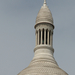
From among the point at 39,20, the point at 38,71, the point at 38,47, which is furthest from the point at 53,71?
the point at 39,20

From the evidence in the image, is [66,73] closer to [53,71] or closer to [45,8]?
[53,71]

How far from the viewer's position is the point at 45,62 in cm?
5006

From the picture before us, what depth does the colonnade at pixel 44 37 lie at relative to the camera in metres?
52.9

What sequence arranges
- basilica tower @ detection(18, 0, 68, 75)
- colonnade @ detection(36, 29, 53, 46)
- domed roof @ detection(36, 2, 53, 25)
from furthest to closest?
1. domed roof @ detection(36, 2, 53, 25)
2. colonnade @ detection(36, 29, 53, 46)
3. basilica tower @ detection(18, 0, 68, 75)

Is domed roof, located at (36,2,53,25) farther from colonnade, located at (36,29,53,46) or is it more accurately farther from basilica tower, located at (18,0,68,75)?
colonnade, located at (36,29,53,46)

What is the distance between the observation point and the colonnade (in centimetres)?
5288

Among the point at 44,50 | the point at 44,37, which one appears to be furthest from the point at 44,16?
the point at 44,50

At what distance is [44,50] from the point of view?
5197 centimetres

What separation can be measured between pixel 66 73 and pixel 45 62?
320 centimetres

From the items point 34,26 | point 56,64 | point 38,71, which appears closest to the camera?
point 38,71

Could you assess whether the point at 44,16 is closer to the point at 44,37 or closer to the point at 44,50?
the point at 44,37

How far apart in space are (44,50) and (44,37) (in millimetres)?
2023

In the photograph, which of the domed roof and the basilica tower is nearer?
the basilica tower

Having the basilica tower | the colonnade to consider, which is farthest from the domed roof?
the colonnade
